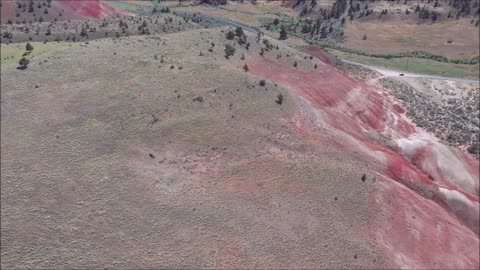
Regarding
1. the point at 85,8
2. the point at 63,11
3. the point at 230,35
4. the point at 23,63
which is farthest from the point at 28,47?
the point at 85,8

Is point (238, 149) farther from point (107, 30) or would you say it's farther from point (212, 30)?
point (107, 30)

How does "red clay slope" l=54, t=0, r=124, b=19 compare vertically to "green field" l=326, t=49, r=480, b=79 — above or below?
above

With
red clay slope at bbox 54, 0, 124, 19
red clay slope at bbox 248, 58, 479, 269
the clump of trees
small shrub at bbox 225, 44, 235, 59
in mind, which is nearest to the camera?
red clay slope at bbox 248, 58, 479, 269

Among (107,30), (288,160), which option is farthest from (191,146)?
(107,30)

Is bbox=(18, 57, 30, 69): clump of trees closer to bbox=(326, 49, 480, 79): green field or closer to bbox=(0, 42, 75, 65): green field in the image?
bbox=(0, 42, 75, 65): green field

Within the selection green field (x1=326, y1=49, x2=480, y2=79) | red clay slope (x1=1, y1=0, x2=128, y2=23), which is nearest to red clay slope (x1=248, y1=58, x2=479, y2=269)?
green field (x1=326, y1=49, x2=480, y2=79)

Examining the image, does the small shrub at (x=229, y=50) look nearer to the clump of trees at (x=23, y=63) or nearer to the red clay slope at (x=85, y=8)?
the clump of trees at (x=23, y=63)

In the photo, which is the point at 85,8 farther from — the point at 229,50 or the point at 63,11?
the point at 229,50
